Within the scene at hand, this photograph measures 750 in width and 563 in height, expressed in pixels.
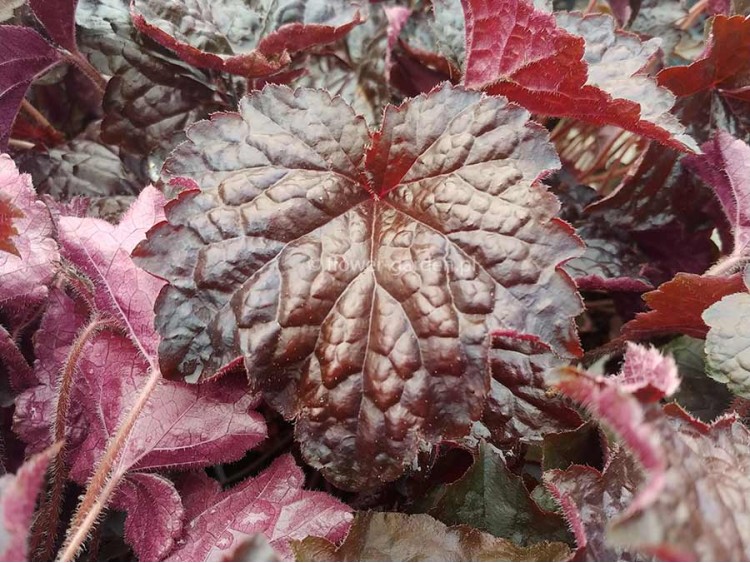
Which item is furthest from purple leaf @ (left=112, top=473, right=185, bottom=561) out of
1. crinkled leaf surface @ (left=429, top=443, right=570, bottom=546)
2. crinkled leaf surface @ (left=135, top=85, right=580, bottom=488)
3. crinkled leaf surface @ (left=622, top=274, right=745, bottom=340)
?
crinkled leaf surface @ (left=622, top=274, right=745, bottom=340)

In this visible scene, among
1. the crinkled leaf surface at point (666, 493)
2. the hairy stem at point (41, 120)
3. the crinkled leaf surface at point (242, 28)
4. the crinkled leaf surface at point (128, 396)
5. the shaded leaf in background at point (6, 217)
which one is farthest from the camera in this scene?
the hairy stem at point (41, 120)

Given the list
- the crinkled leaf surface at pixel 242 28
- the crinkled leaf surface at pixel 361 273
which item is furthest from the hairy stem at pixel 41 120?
the crinkled leaf surface at pixel 361 273

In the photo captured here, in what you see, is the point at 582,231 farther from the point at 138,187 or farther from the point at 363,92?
the point at 138,187

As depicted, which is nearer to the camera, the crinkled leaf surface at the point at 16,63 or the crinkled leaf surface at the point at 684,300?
the crinkled leaf surface at the point at 684,300

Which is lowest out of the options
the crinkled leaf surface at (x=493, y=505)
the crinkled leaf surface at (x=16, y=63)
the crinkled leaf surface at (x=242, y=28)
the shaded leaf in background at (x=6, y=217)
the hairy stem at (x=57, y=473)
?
the hairy stem at (x=57, y=473)

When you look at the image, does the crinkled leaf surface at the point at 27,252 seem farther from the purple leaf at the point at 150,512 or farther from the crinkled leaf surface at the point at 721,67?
the crinkled leaf surface at the point at 721,67

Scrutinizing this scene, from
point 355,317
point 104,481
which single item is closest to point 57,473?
point 104,481

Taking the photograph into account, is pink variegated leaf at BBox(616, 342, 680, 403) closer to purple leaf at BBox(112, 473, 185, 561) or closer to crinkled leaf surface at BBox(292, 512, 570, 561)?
crinkled leaf surface at BBox(292, 512, 570, 561)

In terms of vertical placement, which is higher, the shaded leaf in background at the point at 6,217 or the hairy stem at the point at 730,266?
the hairy stem at the point at 730,266
